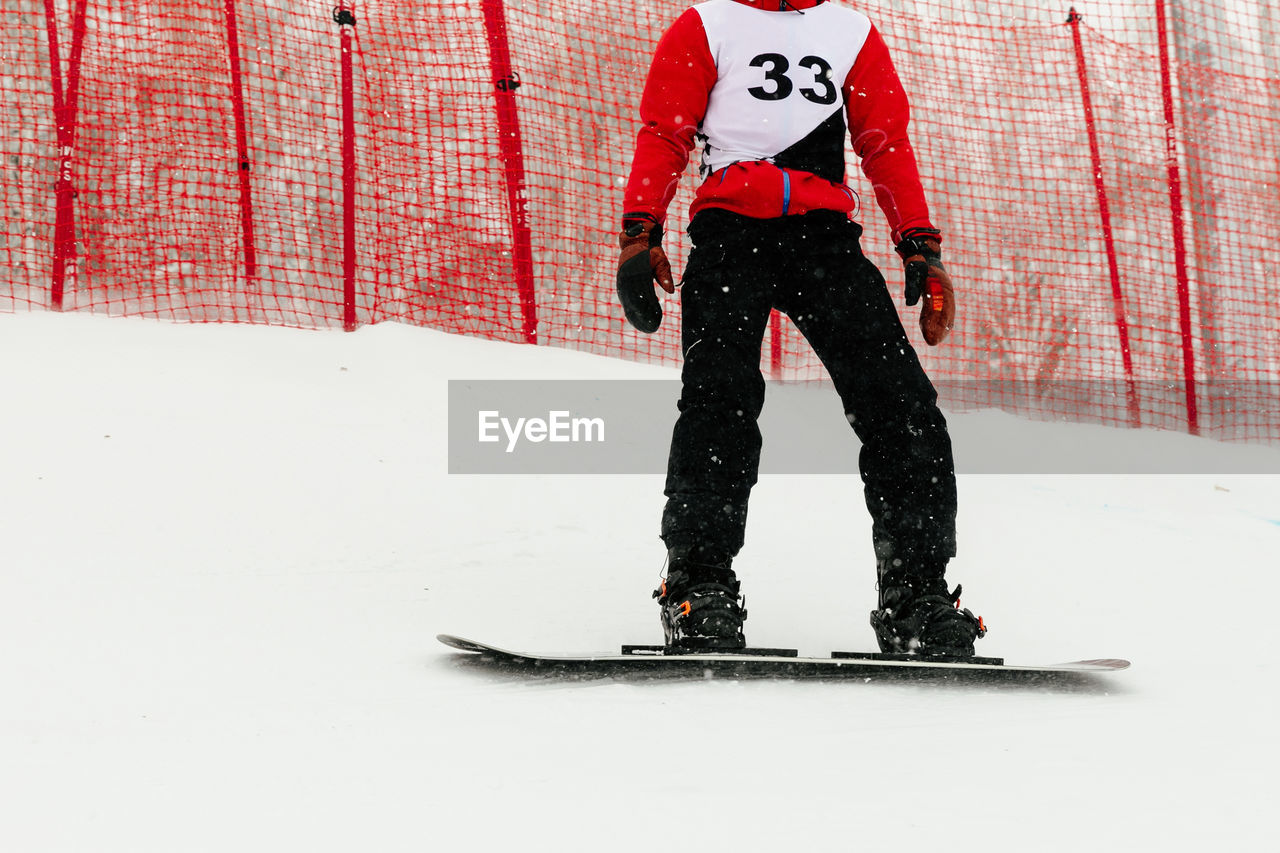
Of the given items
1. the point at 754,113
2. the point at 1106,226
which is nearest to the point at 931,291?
the point at 754,113

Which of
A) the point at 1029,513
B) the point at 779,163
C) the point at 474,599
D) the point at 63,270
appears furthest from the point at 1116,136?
the point at 63,270

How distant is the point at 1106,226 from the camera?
7.09 meters

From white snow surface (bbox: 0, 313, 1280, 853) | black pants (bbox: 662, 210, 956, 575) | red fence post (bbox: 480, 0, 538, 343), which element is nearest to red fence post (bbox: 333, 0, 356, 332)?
red fence post (bbox: 480, 0, 538, 343)

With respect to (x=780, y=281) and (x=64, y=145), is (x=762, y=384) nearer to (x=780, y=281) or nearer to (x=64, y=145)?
(x=780, y=281)

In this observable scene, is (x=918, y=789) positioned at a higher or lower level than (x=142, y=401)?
lower

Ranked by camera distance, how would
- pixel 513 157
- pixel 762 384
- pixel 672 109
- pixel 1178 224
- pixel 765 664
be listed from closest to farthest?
1. pixel 765 664
2. pixel 762 384
3. pixel 672 109
4. pixel 513 157
5. pixel 1178 224

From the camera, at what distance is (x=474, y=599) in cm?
262

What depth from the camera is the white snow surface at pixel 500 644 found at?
1256mm

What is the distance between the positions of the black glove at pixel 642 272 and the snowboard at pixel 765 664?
75cm

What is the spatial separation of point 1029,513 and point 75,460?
12.4 feet

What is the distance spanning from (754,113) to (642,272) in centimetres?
50

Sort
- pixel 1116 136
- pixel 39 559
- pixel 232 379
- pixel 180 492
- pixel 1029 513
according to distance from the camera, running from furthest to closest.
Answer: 1. pixel 1116 136
2. pixel 232 379
3. pixel 1029 513
4. pixel 180 492
5. pixel 39 559

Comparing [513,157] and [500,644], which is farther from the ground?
[513,157]

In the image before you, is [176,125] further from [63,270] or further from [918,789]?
[918,789]
